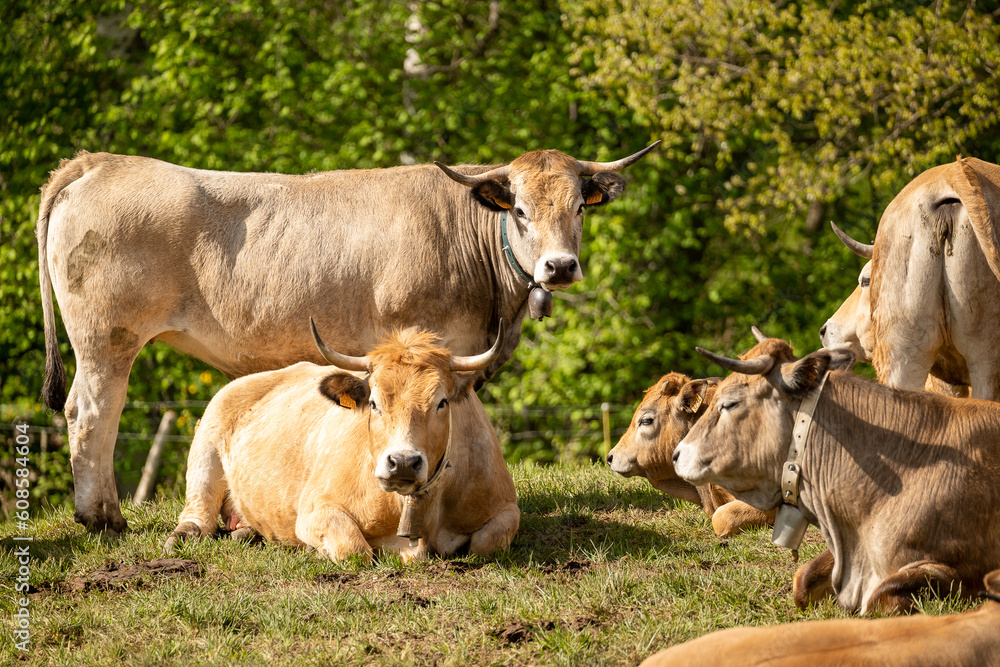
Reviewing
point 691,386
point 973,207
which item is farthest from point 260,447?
point 973,207

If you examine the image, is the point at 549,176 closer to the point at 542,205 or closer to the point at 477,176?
the point at 542,205

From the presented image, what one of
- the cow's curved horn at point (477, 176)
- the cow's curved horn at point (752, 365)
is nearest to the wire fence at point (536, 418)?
the cow's curved horn at point (477, 176)

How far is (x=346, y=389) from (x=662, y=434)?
229cm

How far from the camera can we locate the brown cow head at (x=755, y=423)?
492 centimetres

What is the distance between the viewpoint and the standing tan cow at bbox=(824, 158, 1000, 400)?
236 inches

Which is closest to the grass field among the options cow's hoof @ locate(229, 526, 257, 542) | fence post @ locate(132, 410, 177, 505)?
cow's hoof @ locate(229, 526, 257, 542)

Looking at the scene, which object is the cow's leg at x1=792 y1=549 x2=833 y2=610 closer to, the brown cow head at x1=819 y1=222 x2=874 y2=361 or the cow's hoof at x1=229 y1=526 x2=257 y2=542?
the brown cow head at x1=819 y1=222 x2=874 y2=361

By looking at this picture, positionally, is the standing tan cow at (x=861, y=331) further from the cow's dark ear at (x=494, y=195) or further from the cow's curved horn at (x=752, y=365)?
the cow's curved horn at (x=752, y=365)

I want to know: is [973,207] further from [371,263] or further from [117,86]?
[117,86]

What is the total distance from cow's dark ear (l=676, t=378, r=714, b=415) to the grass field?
2.47ft

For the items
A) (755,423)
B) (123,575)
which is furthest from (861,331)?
(123,575)

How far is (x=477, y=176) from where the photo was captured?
7.78 metres

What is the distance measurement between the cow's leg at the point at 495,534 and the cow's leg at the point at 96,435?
2806mm

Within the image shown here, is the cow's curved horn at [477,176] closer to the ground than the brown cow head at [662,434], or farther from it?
farther from it
